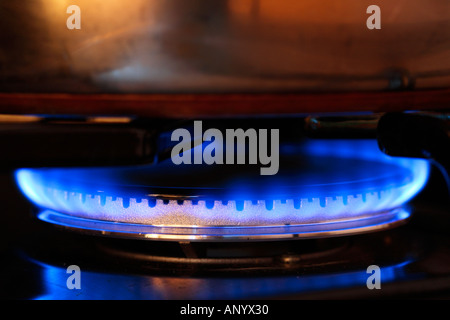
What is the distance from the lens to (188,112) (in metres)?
0.38

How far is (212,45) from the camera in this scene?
0.37 metres

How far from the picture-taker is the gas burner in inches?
18.2

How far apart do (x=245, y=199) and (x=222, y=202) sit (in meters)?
0.02

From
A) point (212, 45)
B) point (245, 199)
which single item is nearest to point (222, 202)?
point (245, 199)

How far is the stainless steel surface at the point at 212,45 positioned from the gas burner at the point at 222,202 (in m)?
0.12

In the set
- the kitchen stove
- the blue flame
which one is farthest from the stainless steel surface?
the blue flame

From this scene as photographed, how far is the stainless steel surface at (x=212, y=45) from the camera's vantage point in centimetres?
36

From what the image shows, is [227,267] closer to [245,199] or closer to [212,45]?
[245,199]

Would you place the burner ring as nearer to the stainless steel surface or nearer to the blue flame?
the blue flame

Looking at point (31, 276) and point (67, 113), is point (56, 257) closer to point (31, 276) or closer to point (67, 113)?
point (31, 276)

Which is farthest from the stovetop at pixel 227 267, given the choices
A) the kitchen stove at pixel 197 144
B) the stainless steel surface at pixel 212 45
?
the stainless steel surface at pixel 212 45

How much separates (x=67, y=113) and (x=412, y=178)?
1.08 ft

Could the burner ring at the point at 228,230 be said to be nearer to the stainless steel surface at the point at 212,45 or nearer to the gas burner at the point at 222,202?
the gas burner at the point at 222,202
